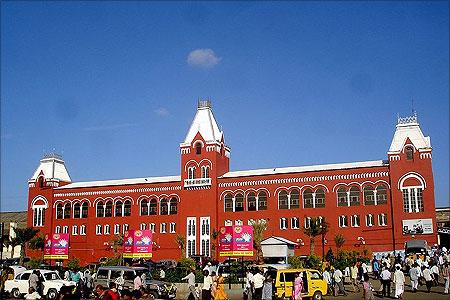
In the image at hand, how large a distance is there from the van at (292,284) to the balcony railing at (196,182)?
35.1 meters

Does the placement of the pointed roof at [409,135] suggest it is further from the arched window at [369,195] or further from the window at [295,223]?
the window at [295,223]

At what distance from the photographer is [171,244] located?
63781 millimetres

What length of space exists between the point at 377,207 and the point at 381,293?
81.7 feet

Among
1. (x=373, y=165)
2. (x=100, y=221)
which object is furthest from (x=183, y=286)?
(x=100, y=221)

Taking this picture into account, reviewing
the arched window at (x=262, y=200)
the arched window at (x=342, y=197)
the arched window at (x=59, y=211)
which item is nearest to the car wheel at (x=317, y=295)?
the arched window at (x=342, y=197)

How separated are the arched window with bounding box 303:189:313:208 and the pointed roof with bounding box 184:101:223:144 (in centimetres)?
1205

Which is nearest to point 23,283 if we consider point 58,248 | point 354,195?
point 58,248

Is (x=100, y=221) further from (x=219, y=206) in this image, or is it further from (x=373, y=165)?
(x=373, y=165)

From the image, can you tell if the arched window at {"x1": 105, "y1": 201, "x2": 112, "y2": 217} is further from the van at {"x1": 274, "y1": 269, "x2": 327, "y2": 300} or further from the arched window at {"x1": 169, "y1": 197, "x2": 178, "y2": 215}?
the van at {"x1": 274, "y1": 269, "x2": 327, "y2": 300}

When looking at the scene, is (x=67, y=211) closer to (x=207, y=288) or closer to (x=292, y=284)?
(x=292, y=284)

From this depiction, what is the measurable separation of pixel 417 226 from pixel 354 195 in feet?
22.5

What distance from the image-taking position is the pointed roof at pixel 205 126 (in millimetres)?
64406

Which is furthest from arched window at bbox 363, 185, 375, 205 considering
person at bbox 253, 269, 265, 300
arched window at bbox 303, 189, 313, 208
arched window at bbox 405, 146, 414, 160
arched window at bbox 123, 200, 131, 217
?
person at bbox 253, 269, 265, 300

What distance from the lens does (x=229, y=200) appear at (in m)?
62.3
